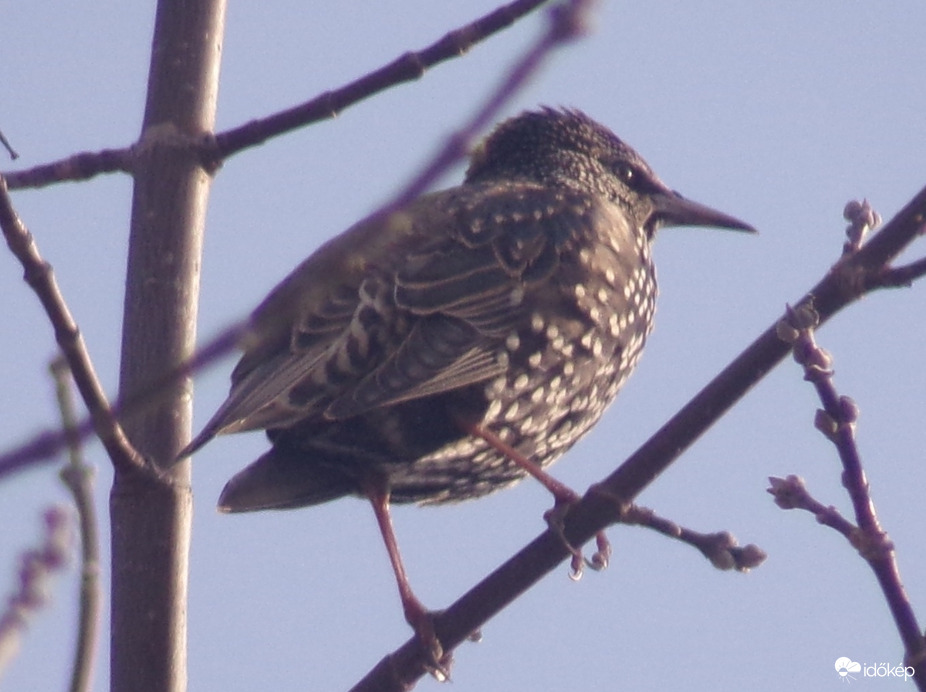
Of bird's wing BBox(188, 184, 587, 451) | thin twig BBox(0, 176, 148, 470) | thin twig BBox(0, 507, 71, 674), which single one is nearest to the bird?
bird's wing BBox(188, 184, 587, 451)

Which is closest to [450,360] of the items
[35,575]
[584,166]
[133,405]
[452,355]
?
[452,355]

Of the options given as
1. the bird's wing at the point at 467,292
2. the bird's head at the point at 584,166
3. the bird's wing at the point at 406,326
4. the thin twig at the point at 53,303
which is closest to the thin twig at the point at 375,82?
the bird's wing at the point at 406,326

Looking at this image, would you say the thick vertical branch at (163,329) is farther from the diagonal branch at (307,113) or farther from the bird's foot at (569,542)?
the bird's foot at (569,542)

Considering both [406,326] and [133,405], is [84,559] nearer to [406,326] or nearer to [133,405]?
[133,405]

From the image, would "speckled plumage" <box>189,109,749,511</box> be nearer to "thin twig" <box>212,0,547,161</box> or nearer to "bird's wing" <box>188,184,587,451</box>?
"bird's wing" <box>188,184,587,451</box>

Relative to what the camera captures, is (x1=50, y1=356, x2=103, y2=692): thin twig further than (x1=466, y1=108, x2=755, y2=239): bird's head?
No

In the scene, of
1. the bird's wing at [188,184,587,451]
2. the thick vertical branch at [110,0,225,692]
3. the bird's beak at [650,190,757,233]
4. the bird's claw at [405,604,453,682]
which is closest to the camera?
the thick vertical branch at [110,0,225,692]

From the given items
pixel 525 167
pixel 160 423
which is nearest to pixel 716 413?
pixel 160 423
